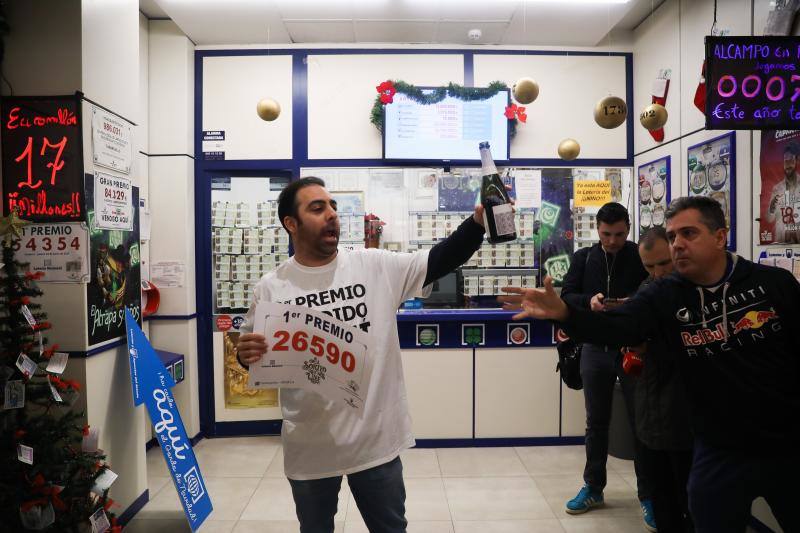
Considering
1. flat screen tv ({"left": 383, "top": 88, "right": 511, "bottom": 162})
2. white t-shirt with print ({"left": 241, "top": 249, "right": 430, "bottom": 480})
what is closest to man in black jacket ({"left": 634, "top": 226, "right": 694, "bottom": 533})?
white t-shirt with print ({"left": 241, "top": 249, "right": 430, "bottom": 480})

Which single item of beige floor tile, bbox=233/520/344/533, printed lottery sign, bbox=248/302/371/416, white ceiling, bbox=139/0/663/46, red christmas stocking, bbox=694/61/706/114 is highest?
white ceiling, bbox=139/0/663/46

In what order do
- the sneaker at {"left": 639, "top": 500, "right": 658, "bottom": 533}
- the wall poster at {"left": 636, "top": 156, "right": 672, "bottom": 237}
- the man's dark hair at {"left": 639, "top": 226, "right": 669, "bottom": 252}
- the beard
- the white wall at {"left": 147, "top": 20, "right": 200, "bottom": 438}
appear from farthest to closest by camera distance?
the white wall at {"left": 147, "top": 20, "right": 200, "bottom": 438}
the wall poster at {"left": 636, "top": 156, "right": 672, "bottom": 237}
the sneaker at {"left": 639, "top": 500, "right": 658, "bottom": 533}
the man's dark hair at {"left": 639, "top": 226, "right": 669, "bottom": 252}
the beard

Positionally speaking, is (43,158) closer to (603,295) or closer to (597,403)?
(603,295)

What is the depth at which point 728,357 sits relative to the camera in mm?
1733

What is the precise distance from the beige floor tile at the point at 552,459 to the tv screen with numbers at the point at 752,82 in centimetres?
260

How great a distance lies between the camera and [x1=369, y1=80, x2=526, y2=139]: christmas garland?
14.3 ft

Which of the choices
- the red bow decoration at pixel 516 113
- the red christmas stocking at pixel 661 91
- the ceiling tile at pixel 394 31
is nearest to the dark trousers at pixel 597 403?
the red christmas stocking at pixel 661 91

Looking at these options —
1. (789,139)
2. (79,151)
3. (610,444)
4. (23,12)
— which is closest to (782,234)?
(789,139)

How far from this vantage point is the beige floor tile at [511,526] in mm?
2930

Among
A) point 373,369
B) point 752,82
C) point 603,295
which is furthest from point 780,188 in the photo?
point 373,369

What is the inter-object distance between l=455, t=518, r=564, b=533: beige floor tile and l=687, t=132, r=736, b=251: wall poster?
2.01 metres

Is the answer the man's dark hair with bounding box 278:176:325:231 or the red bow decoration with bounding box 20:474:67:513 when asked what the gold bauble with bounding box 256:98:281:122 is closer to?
the man's dark hair with bounding box 278:176:325:231

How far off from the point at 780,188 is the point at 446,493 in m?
2.69

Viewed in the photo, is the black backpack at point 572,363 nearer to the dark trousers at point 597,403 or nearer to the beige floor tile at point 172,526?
the dark trousers at point 597,403
